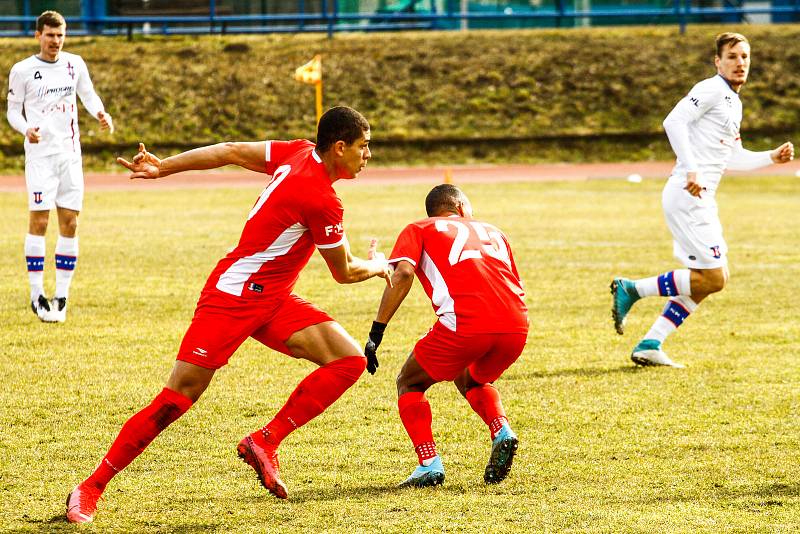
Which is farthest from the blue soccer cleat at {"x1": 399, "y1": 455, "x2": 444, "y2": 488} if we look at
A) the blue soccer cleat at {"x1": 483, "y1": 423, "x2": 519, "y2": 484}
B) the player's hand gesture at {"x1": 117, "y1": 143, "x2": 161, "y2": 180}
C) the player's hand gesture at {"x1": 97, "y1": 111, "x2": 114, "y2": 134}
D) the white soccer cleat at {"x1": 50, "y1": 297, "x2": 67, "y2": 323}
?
the player's hand gesture at {"x1": 97, "y1": 111, "x2": 114, "y2": 134}

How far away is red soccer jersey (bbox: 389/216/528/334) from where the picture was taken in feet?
18.9

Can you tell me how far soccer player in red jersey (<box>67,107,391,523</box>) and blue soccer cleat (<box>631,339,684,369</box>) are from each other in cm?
337

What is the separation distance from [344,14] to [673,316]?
27.7 meters

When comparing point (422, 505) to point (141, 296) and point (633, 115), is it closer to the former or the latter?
point (141, 296)

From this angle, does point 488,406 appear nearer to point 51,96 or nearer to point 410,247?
point 410,247

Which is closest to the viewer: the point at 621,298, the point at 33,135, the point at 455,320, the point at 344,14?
the point at 455,320

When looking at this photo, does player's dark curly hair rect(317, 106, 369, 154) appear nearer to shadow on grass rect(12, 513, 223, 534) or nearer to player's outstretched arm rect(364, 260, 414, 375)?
player's outstretched arm rect(364, 260, 414, 375)

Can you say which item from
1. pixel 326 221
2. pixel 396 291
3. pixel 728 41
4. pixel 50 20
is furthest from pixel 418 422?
pixel 50 20

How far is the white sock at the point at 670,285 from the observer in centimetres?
870

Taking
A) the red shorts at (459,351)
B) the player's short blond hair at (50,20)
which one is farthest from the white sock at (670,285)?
the player's short blond hair at (50,20)

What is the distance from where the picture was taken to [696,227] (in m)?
8.56

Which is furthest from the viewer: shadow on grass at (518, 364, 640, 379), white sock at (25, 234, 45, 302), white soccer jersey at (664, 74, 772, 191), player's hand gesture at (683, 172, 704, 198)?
white sock at (25, 234, 45, 302)

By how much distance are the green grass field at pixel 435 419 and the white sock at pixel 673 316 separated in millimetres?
315

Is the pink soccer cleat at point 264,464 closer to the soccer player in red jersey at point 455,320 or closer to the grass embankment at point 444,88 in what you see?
the soccer player in red jersey at point 455,320
